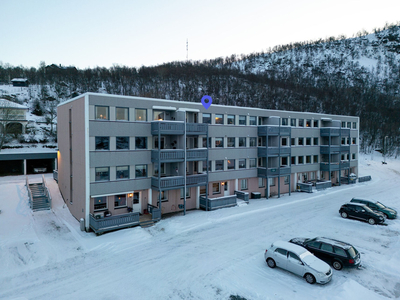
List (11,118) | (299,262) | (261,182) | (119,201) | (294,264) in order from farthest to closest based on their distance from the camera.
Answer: (11,118) < (261,182) < (119,201) < (294,264) < (299,262)

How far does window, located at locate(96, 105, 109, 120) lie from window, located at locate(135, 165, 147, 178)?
5.70 metres

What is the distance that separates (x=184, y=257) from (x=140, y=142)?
12.4 meters

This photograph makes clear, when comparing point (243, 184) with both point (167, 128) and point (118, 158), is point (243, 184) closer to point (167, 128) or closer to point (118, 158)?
point (167, 128)

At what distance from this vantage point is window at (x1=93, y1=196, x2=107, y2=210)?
2262cm

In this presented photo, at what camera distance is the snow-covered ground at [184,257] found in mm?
13180

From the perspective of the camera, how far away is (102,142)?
22.6 m

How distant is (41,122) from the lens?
7012cm

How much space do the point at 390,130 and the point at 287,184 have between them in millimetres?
81927

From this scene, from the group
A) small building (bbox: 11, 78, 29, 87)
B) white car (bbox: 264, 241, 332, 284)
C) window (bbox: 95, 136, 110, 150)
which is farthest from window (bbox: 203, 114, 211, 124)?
small building (bbox: 11, 78, 29, 87)

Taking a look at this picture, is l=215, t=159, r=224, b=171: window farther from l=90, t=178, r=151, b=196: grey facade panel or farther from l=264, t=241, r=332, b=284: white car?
l=264, t=241, r=332, b=284: white car

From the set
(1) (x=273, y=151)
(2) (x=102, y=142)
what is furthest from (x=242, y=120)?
(2) (x=102, y=142)

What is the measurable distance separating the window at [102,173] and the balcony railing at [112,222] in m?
3.45

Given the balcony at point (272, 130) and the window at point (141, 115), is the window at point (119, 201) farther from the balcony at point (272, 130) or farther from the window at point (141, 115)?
the balcony at point (272, 130)

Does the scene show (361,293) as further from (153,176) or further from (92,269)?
(153,176)
